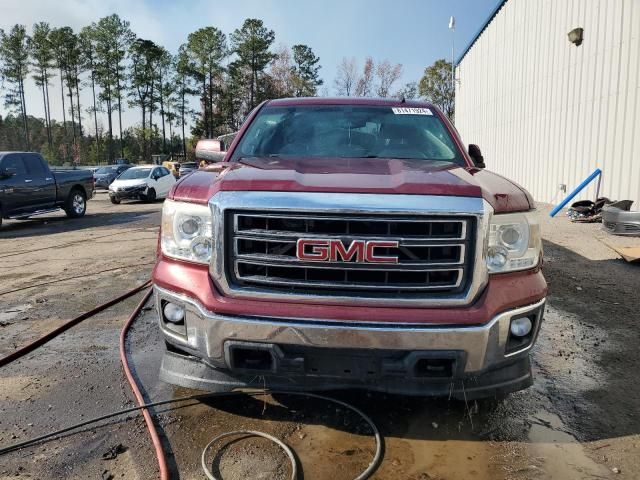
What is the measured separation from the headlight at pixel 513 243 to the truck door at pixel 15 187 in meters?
12.3

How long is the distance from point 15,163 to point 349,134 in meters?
11.3

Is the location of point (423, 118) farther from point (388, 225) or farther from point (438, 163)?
point (388, 225)

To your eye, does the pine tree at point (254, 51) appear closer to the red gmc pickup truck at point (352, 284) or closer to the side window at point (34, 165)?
the side window at point (34, 165)

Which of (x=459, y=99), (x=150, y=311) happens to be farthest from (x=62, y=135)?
(x=150, y=311)

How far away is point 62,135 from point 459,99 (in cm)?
5803

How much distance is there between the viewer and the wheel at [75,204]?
13859 millimetres

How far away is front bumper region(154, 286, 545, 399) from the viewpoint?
88.4 inches

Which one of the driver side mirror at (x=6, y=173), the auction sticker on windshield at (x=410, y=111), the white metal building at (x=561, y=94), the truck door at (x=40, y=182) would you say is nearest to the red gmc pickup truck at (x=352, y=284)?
the auction sticker on windshield at (x=410, y=111)

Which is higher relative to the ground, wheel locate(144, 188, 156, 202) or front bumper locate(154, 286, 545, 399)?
front bumper locate(154, 286, 545, 399)

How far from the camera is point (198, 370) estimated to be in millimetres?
A: 2521

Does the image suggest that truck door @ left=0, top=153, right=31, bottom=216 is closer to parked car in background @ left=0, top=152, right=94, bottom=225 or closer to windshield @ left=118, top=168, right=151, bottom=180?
parked car in background @ left=0, top=152, right=94, bottom=225

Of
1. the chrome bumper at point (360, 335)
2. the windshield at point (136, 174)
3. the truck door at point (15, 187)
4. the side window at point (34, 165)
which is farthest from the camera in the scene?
the windshield at point (136, 174)

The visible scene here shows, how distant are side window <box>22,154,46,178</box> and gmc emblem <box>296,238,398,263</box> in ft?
40.7

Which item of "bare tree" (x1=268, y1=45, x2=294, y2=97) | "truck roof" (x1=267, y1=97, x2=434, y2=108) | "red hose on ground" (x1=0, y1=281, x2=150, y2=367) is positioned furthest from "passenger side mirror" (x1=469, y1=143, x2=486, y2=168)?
"bare tree" (x1=268, y1=45, x2=294, y2=97)
